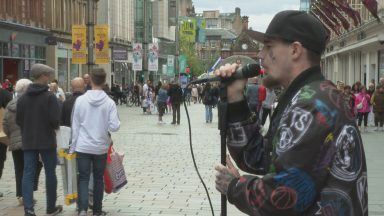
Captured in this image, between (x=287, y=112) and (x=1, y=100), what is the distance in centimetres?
789

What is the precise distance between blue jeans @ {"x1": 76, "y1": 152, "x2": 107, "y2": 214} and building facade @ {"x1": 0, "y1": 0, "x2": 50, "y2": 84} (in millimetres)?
25638

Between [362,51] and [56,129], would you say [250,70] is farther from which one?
[362,51]

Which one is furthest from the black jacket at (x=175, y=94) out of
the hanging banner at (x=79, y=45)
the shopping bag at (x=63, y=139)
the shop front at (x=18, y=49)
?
the shopping bag at (x=63, y=139)

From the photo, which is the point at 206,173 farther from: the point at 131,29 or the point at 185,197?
the point at 131,29

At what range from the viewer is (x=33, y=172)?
7.80 meters

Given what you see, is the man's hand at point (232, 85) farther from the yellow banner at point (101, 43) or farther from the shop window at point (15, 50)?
the shop window at point (15, 50)

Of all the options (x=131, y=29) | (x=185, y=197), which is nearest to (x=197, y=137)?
(x=185, y=197)

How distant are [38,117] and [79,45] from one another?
61.7 feet

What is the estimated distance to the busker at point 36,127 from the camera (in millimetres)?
7691

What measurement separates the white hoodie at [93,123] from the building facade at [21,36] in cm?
2569

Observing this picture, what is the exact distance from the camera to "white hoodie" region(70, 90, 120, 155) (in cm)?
749

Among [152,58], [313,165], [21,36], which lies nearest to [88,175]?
[313,165]

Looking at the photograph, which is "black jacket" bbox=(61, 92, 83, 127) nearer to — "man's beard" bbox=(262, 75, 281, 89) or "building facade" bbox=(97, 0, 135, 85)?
"man's beard" bbox=(262, 75, 281, 89)

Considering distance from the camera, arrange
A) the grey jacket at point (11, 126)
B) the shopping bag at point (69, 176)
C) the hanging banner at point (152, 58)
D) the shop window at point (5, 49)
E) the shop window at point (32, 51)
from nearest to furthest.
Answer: the shopping bag at point (69, 176) → the grey jacket at point (11, 126) → the shop window at point (5, 49) → the shop window at point (32, 51) → the hanging banner at point (152, 58)
